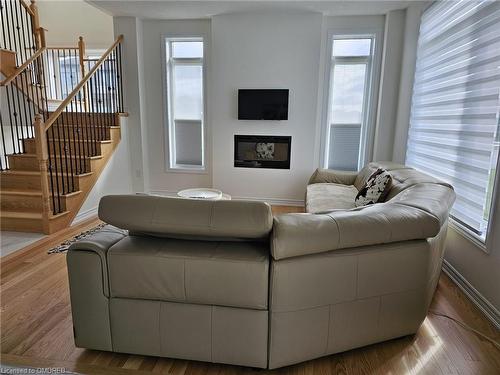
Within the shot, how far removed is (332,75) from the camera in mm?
4730

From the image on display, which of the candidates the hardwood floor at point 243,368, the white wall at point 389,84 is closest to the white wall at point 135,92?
the hardwood floor at point 243,368

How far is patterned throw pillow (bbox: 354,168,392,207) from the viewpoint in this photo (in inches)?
108

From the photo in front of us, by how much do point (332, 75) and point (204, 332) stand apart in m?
4.25

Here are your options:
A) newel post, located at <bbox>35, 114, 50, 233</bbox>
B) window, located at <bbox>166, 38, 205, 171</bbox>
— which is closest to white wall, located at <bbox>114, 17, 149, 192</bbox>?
window, located at <bbox>166, 38, 205, 171</bbox>

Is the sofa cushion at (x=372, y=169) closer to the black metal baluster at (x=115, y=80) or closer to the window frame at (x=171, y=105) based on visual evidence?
the window frame at (x=171, y=105)

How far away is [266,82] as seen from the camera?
469cm

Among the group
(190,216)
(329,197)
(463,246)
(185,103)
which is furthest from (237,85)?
(190,216)

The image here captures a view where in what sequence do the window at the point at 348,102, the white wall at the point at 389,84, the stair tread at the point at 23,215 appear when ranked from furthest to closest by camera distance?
the window at the point at 348,102, the white wall at the point at 389,84, the stair tread at the point at 23,215

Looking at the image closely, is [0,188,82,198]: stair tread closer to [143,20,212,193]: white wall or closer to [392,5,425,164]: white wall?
[143,20,212,193]: white wall

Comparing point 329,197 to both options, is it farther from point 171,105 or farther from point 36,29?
point 36,29

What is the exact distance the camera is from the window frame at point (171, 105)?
5.01 meters

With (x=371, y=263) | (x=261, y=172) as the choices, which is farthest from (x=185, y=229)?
(x=261, y=172)

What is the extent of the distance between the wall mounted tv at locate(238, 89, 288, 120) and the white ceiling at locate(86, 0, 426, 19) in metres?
1.08

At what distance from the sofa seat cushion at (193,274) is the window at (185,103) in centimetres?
392
